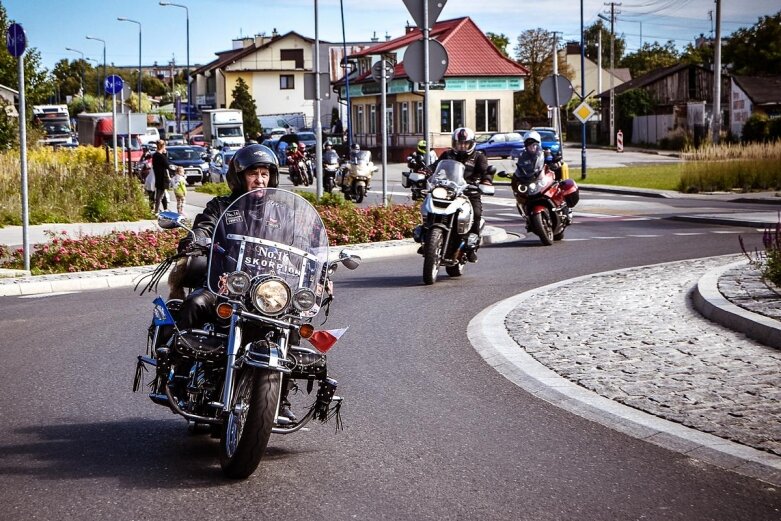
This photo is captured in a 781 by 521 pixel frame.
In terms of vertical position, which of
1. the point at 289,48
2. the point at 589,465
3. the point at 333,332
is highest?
the point at 289,48

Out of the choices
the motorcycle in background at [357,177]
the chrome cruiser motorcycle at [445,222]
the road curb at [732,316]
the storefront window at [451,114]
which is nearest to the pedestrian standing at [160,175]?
the motorcycle in background at [357,177]

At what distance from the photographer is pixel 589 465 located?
6137 millimetres

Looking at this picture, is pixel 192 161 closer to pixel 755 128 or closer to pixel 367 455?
pixel 755 128

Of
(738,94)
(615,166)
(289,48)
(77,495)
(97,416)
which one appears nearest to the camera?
(77,495)

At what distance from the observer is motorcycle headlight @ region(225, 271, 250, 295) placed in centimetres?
571

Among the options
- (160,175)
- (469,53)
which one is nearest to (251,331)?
(160,175)

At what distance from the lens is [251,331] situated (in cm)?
586

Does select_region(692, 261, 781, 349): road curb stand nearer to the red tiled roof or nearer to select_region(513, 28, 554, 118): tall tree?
the red tiled roof

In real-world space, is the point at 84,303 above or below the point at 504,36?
below

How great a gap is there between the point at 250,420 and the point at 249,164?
61.4 inches

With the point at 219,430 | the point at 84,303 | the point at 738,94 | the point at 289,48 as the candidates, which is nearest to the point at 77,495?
the point at 219,430

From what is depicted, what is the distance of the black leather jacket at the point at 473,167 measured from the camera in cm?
1611

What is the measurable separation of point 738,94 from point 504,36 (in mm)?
37343

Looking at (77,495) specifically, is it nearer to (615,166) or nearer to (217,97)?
(615,166)
